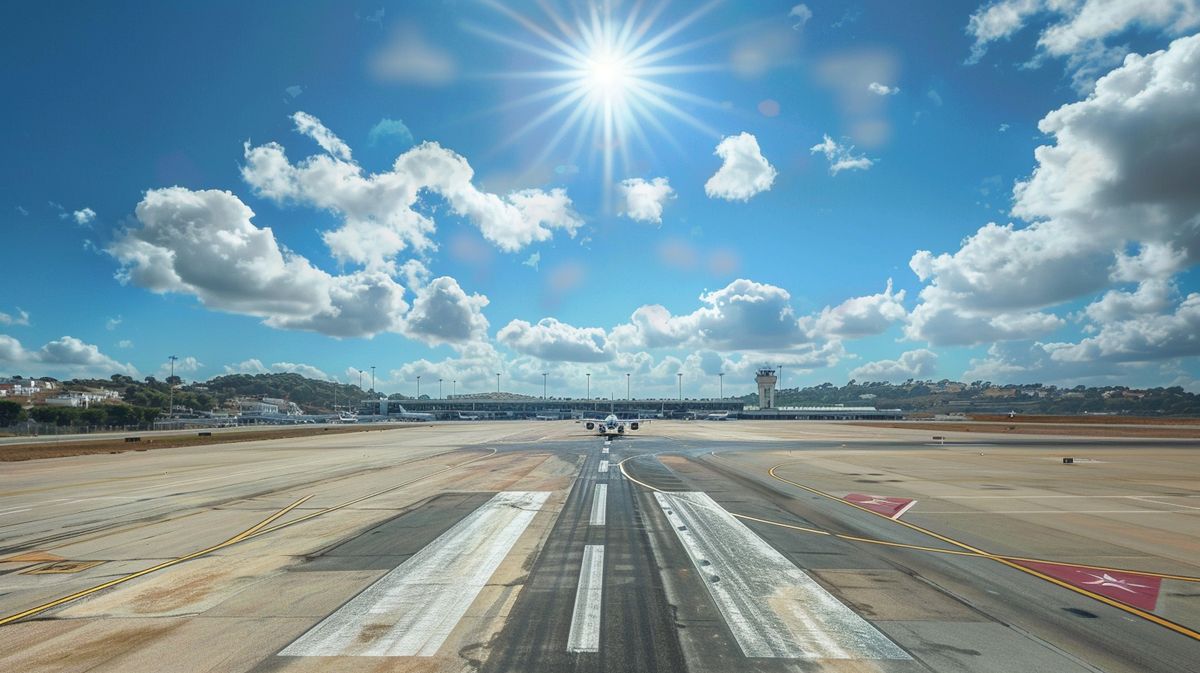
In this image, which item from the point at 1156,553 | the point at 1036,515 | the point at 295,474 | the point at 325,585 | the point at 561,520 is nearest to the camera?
the point at 325,585

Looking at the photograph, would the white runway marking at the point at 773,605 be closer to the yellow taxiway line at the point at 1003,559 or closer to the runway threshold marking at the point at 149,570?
the yellow taxiway line at the point at 1003,559

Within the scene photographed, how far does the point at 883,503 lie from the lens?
18859 millimetres

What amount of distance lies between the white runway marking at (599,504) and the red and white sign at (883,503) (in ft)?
28.5

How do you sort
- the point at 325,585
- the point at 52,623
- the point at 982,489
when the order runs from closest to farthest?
the point at 52,623 → the point at 325,585 → the point at 982,489

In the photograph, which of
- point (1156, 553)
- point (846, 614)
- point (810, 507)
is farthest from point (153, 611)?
point (1156, 553)

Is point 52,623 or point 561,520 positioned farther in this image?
point 561,520

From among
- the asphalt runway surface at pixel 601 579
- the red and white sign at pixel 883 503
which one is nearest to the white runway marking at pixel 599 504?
the asphalt runway surface at pixel 601 579

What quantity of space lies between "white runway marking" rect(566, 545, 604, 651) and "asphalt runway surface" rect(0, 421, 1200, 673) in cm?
6

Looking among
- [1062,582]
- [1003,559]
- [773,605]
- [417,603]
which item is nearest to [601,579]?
[773,605]

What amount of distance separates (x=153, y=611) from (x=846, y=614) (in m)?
11.0

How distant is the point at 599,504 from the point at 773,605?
9880mm

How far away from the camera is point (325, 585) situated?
32.4 ft

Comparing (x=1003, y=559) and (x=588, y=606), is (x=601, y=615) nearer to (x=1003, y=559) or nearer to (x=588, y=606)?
(x=588, y=606)

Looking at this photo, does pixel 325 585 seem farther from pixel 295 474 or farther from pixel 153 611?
pixel 295 474
